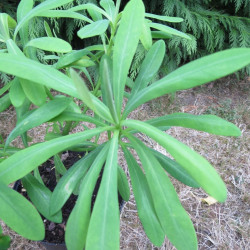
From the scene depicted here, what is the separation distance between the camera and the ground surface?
1.35 metres

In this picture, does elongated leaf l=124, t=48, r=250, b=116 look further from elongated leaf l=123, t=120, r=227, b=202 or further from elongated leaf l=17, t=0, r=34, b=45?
elongated leaf l=17, t=0, r=34, b=45

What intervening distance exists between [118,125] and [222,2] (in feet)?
6.86

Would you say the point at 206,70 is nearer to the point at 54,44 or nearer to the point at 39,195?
the point at 54,44

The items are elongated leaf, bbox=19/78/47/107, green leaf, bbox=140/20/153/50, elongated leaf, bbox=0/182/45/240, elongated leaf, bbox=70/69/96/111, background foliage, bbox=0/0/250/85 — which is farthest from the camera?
background foliage, bbox=0/0/250/85

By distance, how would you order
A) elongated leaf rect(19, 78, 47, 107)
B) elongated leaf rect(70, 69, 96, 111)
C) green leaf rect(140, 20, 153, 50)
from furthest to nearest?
1. green leaf rect(140, 20, 153, 50)
2. elongated leaf rect(19, 78, 47, 107)
3. elongated leaf rect(70, 69, 96, 111)

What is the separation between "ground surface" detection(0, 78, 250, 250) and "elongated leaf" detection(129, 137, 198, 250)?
0.82 m

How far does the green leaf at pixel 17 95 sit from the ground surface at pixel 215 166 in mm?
926

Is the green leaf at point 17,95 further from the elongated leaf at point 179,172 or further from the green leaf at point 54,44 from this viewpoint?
the elongated leaf at point 179,172

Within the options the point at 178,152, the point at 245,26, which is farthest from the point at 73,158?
the point at 245,26

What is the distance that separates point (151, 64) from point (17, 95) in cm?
39

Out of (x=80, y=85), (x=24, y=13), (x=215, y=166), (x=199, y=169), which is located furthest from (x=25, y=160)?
(x=215, y=166)

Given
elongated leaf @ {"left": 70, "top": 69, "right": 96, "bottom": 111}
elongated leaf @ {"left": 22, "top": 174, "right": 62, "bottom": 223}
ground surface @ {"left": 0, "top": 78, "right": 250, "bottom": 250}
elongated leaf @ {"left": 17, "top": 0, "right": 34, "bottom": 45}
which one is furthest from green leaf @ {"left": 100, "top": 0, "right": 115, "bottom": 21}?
ground surface @ {"left": 0, "top": 78, "right": 250, "bottom": 250}

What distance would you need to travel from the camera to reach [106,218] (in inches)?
20.5

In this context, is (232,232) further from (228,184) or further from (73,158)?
(73,158)
